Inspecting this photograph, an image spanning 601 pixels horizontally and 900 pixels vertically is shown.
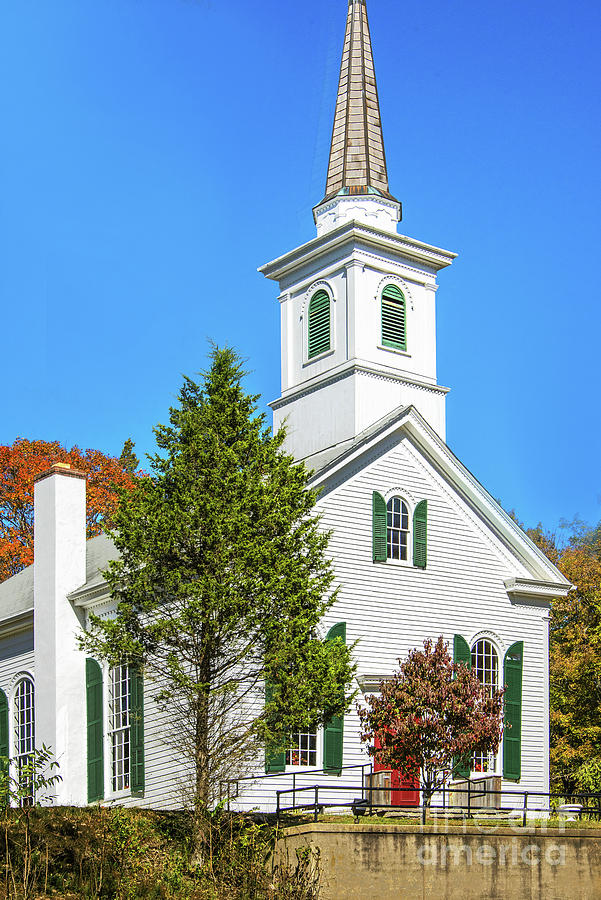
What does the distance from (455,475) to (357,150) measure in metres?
9.76

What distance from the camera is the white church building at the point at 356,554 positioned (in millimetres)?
25312

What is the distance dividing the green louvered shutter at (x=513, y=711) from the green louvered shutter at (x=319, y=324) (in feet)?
28.2

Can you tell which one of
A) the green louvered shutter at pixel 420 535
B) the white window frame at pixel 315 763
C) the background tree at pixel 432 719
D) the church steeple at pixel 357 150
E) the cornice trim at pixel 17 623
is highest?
the church steeple at pixel 357 150

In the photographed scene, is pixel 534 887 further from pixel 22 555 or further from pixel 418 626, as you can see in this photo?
pixel 22 555

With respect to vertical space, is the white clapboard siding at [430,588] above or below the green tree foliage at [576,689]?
above

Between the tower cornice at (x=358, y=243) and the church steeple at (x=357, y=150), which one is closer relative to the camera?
the tower cornice at (x=358, y=243)

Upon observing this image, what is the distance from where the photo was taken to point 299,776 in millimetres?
23438

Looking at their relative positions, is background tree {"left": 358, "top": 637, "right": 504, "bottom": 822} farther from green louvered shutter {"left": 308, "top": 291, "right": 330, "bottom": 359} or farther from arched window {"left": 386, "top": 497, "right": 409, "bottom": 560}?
green louvered shutter {"left": 308, "top": 291, "right": 330, "bottom": 359}

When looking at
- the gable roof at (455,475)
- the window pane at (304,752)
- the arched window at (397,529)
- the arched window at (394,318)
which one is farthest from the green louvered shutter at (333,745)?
the arched window at (394,318)

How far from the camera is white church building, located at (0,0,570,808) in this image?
83.0 ft

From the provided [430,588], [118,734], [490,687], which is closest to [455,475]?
[430,588]

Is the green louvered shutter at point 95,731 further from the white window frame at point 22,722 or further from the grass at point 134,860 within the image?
the grass at point 134,860

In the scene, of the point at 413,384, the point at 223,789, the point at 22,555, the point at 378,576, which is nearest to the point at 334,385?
the point at 413,384

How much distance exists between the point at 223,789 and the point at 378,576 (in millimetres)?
6266
